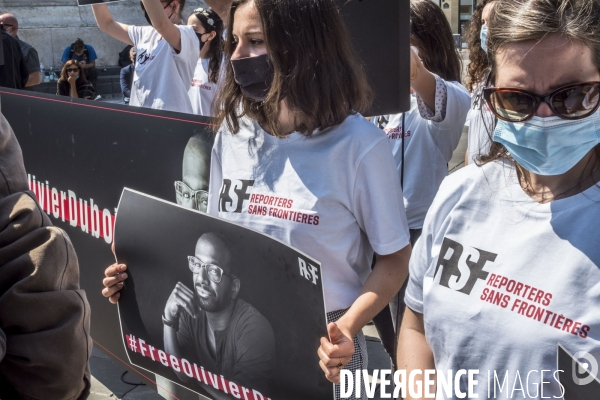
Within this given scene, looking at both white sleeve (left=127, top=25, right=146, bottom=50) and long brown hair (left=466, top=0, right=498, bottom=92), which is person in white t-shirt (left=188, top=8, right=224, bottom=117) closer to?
white sleeve (left=127, top=25, right=146, bottom=50)

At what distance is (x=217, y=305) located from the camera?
214cm

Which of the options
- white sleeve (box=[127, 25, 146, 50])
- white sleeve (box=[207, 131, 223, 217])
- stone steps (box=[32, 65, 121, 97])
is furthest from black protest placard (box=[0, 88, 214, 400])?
stone steps (box=[32, 65, 121, 97])

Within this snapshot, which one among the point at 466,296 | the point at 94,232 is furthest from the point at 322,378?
the point at 94,232

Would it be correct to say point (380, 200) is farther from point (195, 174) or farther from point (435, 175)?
point (435, 175)

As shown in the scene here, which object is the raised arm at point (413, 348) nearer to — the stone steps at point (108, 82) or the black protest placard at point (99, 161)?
the black protest placard at point (99, 161)

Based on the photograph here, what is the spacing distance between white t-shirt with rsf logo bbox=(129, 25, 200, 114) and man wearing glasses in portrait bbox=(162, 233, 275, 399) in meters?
2.70

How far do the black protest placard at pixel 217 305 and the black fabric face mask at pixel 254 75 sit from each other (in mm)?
390

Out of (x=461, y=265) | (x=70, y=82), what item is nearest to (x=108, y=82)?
(x=70, y=82)

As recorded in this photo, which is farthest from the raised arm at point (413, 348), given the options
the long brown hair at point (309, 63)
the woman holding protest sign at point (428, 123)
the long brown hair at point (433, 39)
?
the long brown hair at point (433, 39)

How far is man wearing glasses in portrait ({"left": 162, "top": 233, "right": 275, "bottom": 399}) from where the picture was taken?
6.75 feet

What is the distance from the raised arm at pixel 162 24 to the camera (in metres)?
4.32

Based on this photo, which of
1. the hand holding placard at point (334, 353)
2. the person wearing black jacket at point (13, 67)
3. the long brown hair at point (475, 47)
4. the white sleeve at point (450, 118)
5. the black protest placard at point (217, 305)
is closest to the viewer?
the hand holding placard at point (334, 353)

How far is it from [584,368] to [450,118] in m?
1.79

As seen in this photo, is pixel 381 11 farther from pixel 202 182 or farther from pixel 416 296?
pixel 416 296
